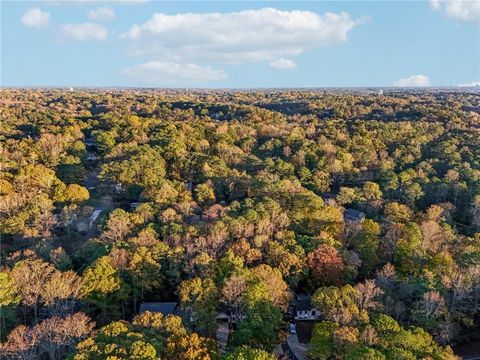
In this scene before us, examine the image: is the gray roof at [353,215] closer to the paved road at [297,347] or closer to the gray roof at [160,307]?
the paved road at [297,347]

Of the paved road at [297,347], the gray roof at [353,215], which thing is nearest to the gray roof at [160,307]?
the paved road at [297,347]

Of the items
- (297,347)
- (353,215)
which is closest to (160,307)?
(297,347)

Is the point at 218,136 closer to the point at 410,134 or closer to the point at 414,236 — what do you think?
the point at 410,134

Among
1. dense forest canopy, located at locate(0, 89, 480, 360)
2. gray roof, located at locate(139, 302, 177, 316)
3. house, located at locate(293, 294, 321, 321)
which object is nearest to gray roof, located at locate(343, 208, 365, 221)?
dense forest canopy, located at locate(0, 89, 480, 360)

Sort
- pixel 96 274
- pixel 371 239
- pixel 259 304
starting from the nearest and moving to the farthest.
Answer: pixel 259 304
pixel 96 274
pixel 371 239

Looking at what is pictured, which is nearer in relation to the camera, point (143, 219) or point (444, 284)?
point (444, 284)

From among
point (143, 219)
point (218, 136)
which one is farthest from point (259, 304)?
point (218, 136)
